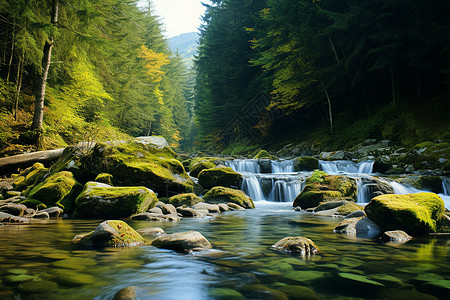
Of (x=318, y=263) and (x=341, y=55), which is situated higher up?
(x=341, y=55)

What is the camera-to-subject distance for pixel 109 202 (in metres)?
6.54

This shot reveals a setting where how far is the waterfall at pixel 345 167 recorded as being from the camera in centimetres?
1353

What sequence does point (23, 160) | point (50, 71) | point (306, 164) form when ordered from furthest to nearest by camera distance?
point (306, 164)
point (50, 71)
point (23, 160)

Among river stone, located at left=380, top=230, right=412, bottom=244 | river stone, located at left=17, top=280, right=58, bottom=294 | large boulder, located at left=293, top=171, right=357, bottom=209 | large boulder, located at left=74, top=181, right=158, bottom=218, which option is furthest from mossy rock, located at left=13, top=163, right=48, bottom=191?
river stone, located at left=380, top=230, right=412, bottom=244

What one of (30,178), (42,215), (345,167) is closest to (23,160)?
(30,178)

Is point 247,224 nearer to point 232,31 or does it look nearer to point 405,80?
point 405,80

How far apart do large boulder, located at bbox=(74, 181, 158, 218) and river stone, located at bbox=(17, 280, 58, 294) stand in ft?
13.6

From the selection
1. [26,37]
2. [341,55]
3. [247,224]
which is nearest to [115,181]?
[247,224]

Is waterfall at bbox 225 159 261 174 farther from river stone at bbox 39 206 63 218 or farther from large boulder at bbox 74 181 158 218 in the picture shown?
river stone at bbox 39 206 63 218

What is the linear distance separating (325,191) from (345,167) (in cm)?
592

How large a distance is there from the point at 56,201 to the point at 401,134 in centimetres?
1637

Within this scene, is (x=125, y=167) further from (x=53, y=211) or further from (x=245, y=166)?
(x=245, y=166)

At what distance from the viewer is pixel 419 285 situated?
2.54 meters

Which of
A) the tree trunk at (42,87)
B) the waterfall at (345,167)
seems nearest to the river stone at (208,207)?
the tree trunk at (42,87)
